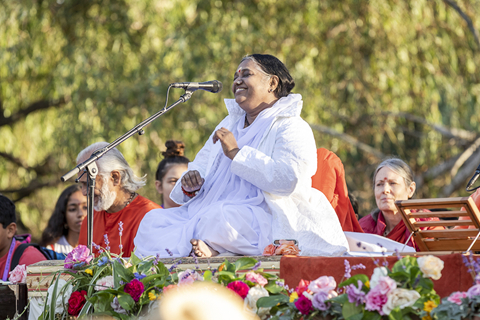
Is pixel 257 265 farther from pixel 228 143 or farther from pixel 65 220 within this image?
pixel 65 220

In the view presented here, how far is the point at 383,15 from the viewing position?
8391 millimetres

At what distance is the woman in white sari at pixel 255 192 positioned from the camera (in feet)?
11.4

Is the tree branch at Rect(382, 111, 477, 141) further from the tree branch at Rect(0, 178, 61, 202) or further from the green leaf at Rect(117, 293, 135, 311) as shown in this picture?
the green leaf at Rect(117, 293, 135, 311)

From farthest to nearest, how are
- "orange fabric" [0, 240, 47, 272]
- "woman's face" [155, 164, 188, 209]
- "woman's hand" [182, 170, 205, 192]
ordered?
"woman's face" [155, 164, 188, 209]
"orange fabric" [0, 240, 47, 272]
"woman's hand" [182, 170, 205, 192]

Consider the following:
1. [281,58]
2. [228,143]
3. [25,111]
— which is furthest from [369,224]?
[25,111]

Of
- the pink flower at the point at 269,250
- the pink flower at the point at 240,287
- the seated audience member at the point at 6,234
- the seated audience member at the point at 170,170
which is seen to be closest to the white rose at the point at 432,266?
the pink flower at the point at 240,287

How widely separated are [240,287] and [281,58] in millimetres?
5915

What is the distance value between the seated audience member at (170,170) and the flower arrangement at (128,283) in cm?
222

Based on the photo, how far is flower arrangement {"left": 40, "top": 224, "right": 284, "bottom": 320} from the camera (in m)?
2.71

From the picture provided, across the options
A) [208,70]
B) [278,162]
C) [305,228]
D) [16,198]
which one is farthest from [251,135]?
[16,198]

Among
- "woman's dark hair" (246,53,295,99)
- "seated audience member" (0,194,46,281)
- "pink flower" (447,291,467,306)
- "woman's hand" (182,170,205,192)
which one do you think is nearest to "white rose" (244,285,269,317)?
"pink flower" (447,291,467,306)

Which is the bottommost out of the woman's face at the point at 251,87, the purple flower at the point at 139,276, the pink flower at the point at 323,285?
the pink flower at the point at 323,285

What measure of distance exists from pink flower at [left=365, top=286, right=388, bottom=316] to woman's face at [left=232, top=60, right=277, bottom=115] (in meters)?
1.78

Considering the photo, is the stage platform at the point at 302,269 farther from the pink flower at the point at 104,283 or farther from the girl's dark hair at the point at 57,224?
the girl's dark hair at the point at 57,224
